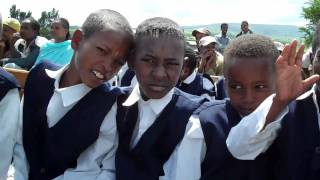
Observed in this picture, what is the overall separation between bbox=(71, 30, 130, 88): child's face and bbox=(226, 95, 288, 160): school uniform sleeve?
635 millimetres

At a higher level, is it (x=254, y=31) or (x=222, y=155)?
A: (x=222, y=155)

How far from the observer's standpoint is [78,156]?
202cm

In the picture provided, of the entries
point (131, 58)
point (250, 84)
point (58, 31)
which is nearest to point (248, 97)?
point (250, 84)

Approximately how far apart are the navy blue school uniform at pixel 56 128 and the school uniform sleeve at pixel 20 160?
31mm

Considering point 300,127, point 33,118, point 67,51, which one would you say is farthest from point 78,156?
point 67,51

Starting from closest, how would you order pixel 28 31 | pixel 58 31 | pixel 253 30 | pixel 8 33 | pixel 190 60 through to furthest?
pixel 190 60
pixel 58 31
pixel 28 31
pixel 8 33
pixel 253 30

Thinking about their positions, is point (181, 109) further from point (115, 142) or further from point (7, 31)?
point (7, 31)

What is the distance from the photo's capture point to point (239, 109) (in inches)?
70.1

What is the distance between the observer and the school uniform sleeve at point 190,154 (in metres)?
1.83

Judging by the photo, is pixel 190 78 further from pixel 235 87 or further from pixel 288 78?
pixel 288 78

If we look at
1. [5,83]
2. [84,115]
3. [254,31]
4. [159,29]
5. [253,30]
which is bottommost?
[253,30]

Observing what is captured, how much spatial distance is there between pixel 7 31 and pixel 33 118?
16.7 feet

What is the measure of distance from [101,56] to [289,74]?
85cm

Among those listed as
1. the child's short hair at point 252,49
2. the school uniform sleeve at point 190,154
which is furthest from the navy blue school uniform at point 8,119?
the child's short hair at point 252,49
